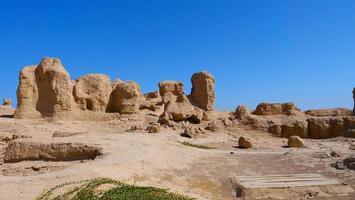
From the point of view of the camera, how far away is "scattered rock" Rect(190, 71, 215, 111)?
2461 centimetres

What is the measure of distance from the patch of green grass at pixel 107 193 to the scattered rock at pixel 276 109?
1909 centimetres

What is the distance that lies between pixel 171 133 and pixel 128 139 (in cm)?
606

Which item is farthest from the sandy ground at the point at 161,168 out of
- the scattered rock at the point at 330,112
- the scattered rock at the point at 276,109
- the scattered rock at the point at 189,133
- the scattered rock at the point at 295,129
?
the scattered rock at the point at 330,112

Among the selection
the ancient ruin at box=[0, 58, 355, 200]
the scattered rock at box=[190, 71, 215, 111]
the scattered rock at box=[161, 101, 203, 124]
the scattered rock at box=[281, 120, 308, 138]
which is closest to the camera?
the ancient ruin at box=[0, 58, 355, 200]

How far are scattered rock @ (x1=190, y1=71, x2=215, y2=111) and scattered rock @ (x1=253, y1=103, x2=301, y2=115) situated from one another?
3.11 m

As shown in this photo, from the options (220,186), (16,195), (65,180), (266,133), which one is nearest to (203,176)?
(220,186)

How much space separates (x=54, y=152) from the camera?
941 centimetres

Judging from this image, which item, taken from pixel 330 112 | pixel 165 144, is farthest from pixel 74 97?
pixel 330 112

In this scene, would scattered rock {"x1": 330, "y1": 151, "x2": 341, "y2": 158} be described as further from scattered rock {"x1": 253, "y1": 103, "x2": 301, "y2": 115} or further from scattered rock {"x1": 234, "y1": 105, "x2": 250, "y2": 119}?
scattered rock {"x1": 253, "y1": 103, "x2": 301, "y2": 115}

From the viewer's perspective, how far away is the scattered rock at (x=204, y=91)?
969 inches

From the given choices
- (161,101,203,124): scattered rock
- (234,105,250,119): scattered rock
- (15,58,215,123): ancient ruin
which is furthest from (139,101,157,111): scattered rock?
(234,105,250,119): scattered rock

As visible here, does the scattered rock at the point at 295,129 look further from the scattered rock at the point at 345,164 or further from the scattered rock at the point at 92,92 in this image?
the scattered rock at the point at 345,164

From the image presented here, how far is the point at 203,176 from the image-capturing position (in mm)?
8984

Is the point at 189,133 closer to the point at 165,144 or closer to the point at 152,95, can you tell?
the point at 165,144
